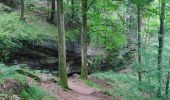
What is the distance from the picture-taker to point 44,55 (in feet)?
65.5

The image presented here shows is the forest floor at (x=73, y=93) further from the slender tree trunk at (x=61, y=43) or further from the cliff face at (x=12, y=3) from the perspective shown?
the cliff face at (x=12, y=3)

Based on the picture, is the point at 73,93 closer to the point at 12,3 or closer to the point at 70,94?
the point at 70,94

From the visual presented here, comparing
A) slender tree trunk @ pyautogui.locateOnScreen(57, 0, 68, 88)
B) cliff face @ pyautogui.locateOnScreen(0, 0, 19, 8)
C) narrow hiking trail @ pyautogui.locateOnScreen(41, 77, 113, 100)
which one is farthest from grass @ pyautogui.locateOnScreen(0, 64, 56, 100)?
cliff face @ pyautogui.locateOnScreen(0, 0, 19, 8)

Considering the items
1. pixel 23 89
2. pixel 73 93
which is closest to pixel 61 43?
pixel 73 93

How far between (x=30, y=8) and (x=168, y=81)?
44.3 ft

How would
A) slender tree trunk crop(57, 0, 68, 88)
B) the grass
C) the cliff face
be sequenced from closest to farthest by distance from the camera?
the grass, slender tree trunk crop(57, 0, 68, 88), the cliff face

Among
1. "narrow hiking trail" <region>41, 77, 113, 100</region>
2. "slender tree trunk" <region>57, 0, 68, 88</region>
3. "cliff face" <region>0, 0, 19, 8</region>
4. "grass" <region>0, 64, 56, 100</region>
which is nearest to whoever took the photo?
"grass" <region>0, 64, 56, 100</region>

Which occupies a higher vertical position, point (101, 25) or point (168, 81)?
point (101, 25)

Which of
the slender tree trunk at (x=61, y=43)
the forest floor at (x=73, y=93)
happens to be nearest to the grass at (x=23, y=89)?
the forest floor at (x=73, y=93)

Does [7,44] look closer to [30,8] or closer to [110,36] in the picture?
[30,8]

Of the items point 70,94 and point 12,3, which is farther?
point 12,3

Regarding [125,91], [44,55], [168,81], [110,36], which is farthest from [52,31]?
[168,81]

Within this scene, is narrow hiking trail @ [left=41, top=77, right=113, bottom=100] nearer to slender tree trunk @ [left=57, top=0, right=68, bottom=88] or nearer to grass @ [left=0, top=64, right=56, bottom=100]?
slender tree trunk @ [left=57, top=0, right=68, bottom=88]

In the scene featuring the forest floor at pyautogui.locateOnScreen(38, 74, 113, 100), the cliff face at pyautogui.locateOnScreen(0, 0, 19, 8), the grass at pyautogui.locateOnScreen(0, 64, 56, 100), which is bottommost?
the forest floor at pyautogui.locateOnScreen(38, 74, 113, 100)
